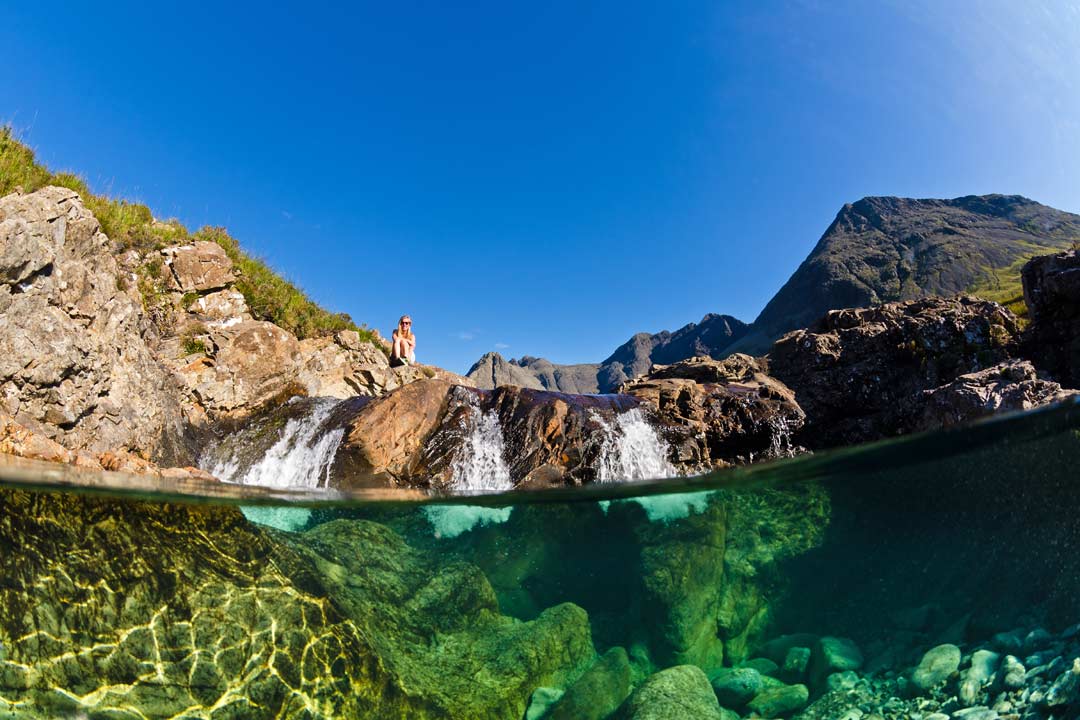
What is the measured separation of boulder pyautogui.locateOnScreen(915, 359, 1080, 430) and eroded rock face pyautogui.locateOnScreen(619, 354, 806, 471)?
3.61 metres

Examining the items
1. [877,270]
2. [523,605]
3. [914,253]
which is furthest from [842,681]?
[914,253]

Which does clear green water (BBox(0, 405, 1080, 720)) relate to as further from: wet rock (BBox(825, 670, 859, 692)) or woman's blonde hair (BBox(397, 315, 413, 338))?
woman's blonde hair (BBox(397, 315, 413, 338))

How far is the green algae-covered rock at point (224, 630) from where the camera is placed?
492cm

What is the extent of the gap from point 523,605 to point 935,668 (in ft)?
13.7

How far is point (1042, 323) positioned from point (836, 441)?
19.8ft

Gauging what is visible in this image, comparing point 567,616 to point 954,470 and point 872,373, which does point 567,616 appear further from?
point 872,373

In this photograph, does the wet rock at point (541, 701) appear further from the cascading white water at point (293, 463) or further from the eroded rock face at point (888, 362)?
the eroded rock face at point (888, 362)

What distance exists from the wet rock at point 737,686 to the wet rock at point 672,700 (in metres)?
0.16

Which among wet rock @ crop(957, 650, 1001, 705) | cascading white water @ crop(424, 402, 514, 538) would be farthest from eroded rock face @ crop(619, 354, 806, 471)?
wet rock @ crop(957, 650, 1001, 705)

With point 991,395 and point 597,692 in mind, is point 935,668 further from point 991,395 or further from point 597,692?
point 991,395

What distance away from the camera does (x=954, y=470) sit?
9.22 metres

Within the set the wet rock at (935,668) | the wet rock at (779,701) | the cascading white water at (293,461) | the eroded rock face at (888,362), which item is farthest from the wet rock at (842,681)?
the eroded rock face at (888,362)

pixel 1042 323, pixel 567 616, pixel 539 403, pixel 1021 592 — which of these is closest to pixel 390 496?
pixel 567 616

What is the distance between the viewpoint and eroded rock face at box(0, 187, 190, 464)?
10.2 m
